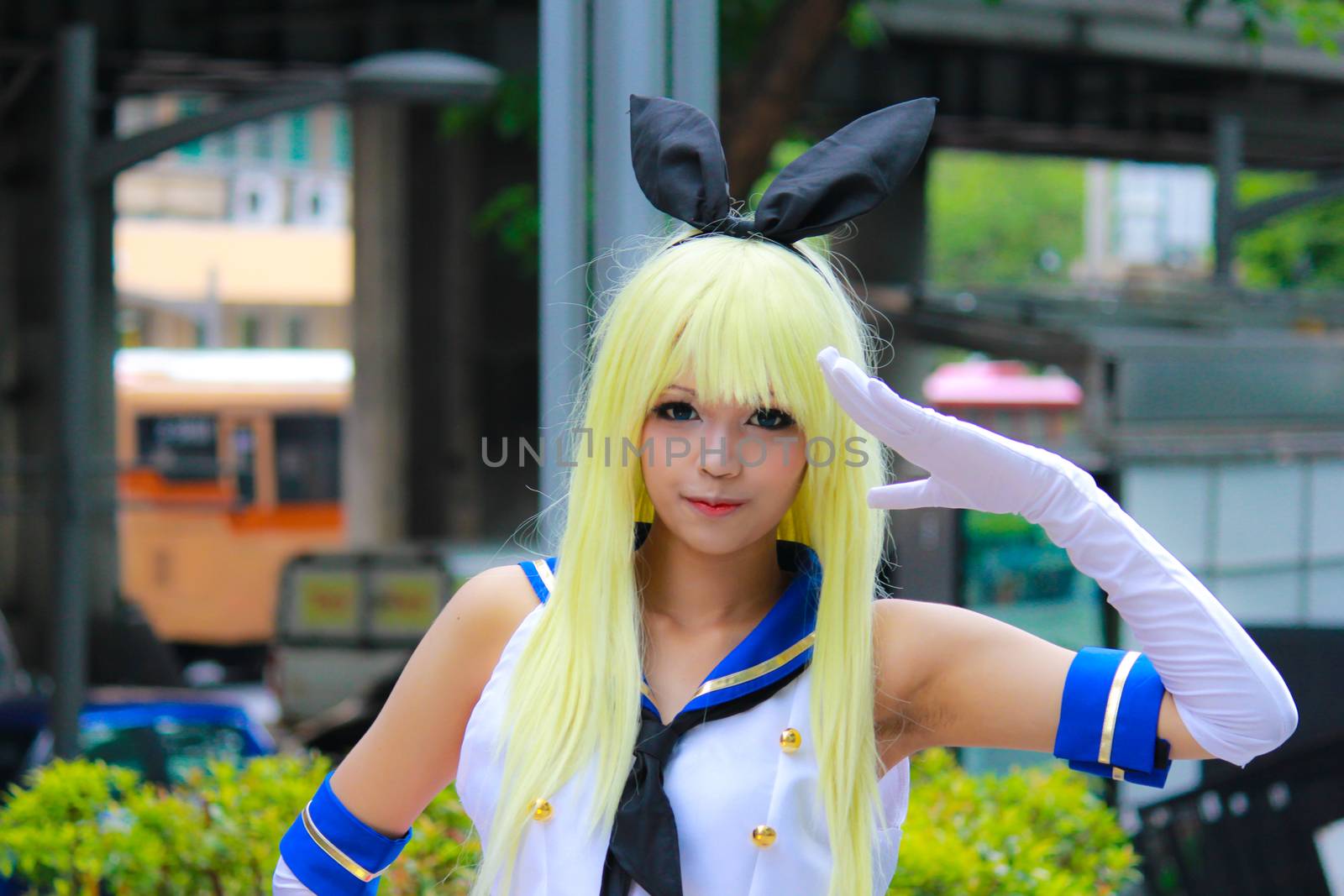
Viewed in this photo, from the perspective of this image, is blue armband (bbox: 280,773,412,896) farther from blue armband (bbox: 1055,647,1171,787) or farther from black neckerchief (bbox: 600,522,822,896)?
blue armband (bbox: 1055,647,1171,787)

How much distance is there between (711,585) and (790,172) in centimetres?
57

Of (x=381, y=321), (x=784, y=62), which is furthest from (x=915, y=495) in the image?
(x=381, y=321)

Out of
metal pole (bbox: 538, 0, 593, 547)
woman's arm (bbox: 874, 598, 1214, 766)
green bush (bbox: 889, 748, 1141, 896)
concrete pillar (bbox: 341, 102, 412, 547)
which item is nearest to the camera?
woman's arm (bbox: 874, 598, 1214, 766)

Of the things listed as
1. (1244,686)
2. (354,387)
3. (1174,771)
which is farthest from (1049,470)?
(354,387)

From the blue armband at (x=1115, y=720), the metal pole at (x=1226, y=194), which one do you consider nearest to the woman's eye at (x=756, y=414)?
the blue armband at (x=1115, y=720)

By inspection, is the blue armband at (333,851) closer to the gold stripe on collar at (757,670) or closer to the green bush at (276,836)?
the gold stripe on collar at (757,670)

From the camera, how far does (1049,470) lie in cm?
164

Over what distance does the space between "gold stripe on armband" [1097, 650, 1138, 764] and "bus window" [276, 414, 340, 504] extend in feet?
59.3

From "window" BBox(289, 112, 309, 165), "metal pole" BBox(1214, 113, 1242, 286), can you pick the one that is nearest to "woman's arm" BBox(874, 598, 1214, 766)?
"metal pole" BBox(1214, 113, 1242, 286)

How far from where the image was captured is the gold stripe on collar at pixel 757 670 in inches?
74.2

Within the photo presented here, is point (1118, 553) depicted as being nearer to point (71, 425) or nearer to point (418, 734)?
point (418, 734)

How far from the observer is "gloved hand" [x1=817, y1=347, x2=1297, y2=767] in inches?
64.2

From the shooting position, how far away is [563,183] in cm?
290

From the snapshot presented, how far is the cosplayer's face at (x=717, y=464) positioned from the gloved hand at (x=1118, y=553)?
0.67 feet
